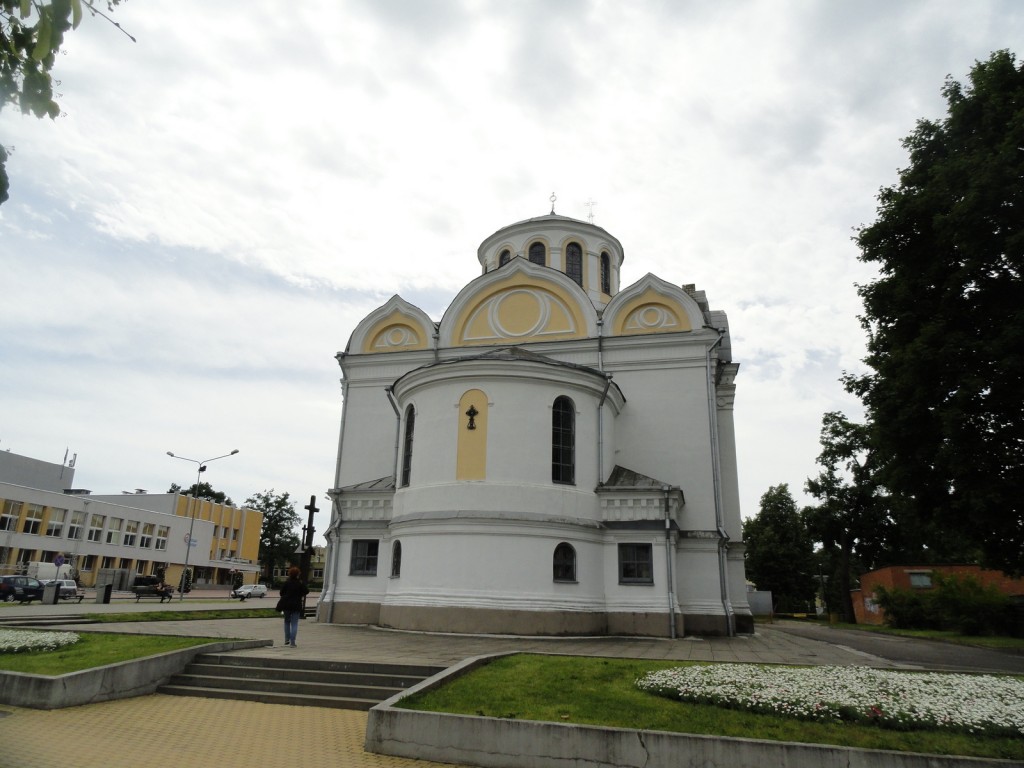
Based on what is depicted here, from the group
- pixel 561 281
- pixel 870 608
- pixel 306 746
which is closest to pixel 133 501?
pixel 561 281

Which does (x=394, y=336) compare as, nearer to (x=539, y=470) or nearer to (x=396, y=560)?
(x=396, y=560)

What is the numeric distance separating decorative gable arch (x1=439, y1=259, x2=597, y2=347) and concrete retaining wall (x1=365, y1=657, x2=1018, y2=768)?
1733 centimetres

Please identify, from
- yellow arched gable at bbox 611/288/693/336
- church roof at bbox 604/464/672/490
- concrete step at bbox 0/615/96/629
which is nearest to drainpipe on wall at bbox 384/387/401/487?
church roof at bbox 604/464/672/490

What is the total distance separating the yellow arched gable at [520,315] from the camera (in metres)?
24.3

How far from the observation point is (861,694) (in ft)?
27.3

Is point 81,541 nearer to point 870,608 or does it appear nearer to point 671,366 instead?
point 671,366

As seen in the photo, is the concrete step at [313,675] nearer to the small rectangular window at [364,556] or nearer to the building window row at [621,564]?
the building window row at [621,564]

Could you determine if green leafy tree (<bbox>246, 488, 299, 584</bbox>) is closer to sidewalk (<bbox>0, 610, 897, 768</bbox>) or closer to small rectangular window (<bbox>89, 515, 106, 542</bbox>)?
small rectangular window (<bbox>89, 515, 106, 542</bbox>)

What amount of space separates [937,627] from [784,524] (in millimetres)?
27795

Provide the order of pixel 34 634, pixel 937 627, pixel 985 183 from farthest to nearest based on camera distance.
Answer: pixel 937 627 → pixel 985 183 → pixel 34 634

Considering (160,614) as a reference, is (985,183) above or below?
above

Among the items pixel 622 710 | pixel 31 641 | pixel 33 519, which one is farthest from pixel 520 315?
pixel 33 519

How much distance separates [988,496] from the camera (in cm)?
1516

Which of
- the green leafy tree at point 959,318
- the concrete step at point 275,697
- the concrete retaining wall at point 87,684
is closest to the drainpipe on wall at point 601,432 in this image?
the green leafy tree at point 959,318
